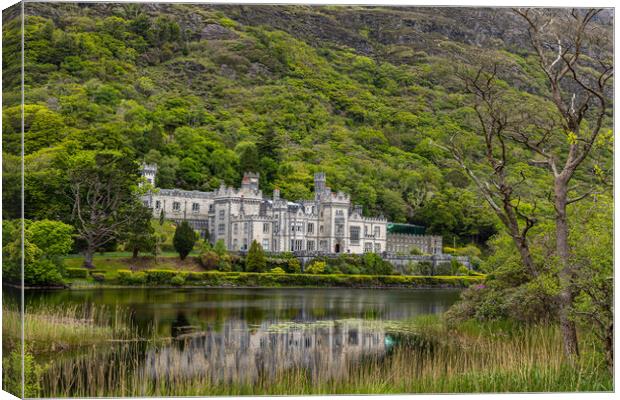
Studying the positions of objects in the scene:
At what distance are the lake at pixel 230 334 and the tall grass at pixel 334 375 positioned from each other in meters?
0.02

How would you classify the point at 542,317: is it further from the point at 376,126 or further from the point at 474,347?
the point at 376,126

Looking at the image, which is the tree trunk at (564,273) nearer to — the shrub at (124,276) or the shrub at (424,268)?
the shrub at (424,268)

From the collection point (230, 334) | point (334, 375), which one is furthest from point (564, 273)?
point (230, 334)

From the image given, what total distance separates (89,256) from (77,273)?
341mm

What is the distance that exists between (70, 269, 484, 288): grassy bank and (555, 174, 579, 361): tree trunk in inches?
116

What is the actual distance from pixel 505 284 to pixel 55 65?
639 cm

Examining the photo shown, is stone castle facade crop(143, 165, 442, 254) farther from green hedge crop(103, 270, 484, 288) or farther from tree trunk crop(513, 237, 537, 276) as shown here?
tree trunk crop(513, 237, 537, 276)

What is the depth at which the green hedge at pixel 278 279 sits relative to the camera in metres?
12.5

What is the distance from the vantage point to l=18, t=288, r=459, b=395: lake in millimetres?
9250

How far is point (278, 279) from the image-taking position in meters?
13.0

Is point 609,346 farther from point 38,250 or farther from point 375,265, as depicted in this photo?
point 38,250

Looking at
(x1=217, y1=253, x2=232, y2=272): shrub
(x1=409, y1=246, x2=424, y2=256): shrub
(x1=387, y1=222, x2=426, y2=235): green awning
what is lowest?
(x1=217, y1=253, x2=232, y2=272): shrub

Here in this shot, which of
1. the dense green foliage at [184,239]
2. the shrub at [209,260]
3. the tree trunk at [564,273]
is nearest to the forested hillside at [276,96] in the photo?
the dense green foliage at [184,239]

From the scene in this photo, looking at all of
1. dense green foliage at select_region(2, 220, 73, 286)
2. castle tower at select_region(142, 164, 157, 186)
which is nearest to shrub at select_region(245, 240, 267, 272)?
castle tower at select_region(142, 164, 157, 186)
